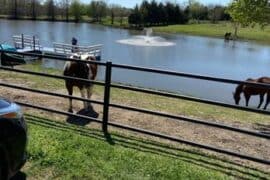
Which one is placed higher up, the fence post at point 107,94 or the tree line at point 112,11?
the fence post at point 107,94

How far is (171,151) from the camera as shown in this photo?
20.8 ft

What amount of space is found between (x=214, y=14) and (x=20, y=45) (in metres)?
109

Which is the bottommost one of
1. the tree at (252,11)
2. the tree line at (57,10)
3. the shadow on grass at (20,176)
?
the tree line at (57,10)

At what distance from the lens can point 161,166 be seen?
18.1 ft

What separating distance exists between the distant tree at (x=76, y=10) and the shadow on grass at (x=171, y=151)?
5032 inches

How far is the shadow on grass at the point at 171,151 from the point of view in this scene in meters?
5.78

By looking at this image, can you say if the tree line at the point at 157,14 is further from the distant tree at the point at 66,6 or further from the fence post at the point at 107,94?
the fence post at the point at 107,94

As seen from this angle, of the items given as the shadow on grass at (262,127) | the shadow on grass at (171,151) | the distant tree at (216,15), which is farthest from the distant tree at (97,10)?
the shadow on grass at (171,151)

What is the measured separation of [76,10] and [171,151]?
435 feet

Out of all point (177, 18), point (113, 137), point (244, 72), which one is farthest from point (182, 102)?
point (177, 18)

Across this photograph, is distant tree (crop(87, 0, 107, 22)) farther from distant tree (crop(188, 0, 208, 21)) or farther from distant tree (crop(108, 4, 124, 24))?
distant tree (crop(188, 0, 208, 21))

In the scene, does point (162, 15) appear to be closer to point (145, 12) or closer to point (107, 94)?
point (145, 12)

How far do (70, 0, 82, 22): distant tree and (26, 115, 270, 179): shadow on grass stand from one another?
128 meters

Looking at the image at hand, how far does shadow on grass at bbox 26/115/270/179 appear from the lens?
5.78 metres
